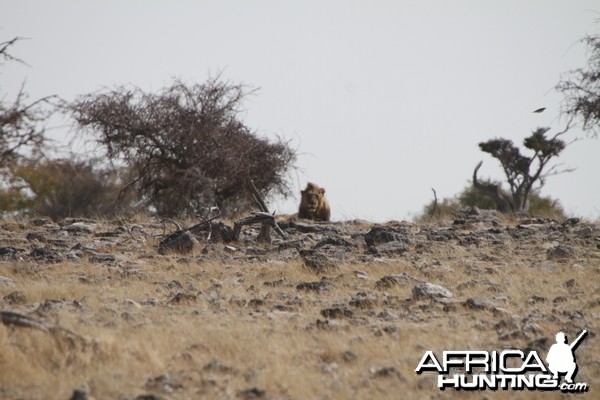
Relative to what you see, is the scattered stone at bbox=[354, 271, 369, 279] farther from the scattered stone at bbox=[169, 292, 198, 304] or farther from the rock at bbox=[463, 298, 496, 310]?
the scattered stone at bbox=[169, 292, 198, 304]

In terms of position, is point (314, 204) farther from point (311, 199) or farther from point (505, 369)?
point (505, 369)

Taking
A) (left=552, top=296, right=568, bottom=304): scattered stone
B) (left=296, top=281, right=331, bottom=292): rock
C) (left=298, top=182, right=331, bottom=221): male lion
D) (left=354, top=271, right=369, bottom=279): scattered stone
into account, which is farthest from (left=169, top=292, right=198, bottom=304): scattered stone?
(left=298, top=182, right=331, bottom=221): male lion

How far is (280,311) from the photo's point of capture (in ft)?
31.2

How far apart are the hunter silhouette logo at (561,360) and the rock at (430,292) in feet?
8.64

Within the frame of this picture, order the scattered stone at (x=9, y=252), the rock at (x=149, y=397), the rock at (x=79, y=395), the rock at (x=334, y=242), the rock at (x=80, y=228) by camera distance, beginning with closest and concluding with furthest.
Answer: the rock at (x=79, y=395), the rock at (x=149, y=397), the scattered stone at (x=9, y=252), the rock at (x=334, y=242), the rock at (x=80, y=228)

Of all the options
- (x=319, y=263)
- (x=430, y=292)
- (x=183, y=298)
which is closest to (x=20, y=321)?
(x=183, y=298)

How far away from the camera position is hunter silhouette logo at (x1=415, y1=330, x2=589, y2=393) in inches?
279

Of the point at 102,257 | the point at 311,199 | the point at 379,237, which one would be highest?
the point at 311,199

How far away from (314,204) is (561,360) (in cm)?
1520

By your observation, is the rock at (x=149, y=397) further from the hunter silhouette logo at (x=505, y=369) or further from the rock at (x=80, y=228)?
the rock at (x=80, y=228)

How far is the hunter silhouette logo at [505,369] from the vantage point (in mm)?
7082

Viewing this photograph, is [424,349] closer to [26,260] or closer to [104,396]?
[104,396]

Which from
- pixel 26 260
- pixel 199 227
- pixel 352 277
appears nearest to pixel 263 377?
pixel 352 277

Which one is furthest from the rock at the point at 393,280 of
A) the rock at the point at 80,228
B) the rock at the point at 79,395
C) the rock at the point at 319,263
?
the rock at the point at 80,228
